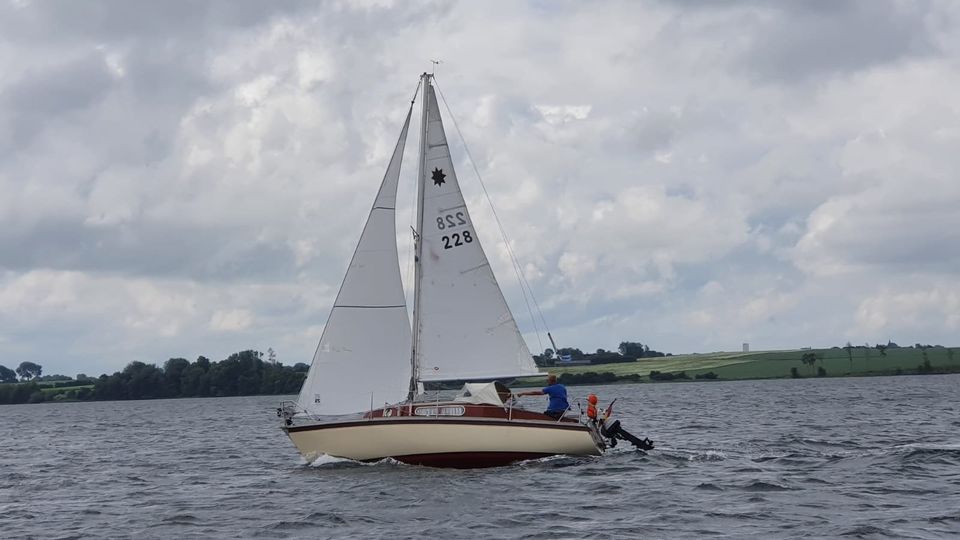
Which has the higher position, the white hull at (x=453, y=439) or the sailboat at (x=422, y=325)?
the sailboat at (x=422, y=325)

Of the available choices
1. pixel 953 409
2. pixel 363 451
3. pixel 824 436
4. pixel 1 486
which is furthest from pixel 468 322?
pixel 953 409

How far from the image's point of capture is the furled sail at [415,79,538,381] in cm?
3259

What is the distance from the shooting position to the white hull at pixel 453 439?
1215 inches

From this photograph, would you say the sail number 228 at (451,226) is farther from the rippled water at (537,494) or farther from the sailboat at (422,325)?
the rippled water at (537,494)

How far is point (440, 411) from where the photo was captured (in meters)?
31.2

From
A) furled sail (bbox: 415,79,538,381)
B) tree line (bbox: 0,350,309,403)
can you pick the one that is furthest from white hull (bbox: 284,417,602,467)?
tree line (bbox: 0,350,309,403)

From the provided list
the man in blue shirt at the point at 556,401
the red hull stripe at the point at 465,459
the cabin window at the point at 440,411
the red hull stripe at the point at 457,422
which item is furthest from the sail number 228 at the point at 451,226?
the red hull stripe at the point at 465,459

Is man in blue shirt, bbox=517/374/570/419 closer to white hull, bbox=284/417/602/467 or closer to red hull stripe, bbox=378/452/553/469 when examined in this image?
white hull, bbox=284/417/602/467

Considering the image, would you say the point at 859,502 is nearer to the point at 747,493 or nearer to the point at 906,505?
the point at 906,505

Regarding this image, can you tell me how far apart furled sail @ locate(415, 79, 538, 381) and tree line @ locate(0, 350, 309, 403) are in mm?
122429

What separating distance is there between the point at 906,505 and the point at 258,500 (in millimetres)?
16120

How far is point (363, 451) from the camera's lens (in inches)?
1245

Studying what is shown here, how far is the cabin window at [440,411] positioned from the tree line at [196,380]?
405 ft

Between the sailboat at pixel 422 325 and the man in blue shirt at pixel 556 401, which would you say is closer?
the sailboat at pixel 422 325
